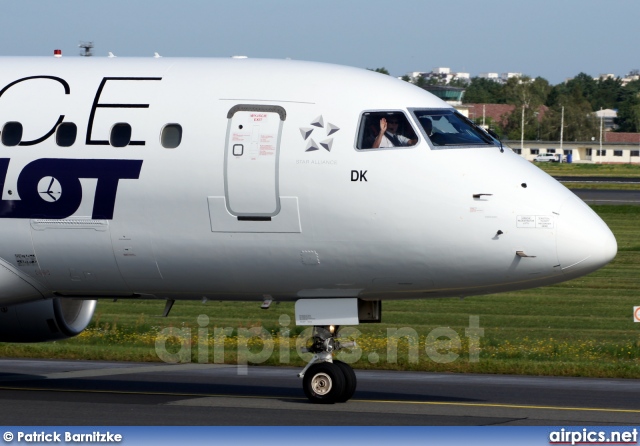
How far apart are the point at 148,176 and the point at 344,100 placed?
2.92m

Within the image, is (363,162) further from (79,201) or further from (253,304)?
(253,304)

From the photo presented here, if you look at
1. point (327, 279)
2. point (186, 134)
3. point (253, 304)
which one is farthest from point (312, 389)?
point (253, 304)

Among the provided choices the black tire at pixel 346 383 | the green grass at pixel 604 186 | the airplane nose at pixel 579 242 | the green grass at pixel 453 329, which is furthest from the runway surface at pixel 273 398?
the green grass at pixel 604 186

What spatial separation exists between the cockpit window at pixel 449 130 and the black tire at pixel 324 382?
351cm

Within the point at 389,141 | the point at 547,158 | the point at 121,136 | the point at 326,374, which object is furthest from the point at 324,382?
the point at 547,158

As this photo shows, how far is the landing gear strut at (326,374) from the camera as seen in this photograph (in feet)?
57.5

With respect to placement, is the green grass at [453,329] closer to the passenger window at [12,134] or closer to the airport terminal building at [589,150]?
the passenger window at [12,134]

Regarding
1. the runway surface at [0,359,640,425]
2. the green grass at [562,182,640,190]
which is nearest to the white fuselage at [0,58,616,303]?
the runway surface at [0,359,640,425]

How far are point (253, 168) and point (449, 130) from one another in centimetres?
274

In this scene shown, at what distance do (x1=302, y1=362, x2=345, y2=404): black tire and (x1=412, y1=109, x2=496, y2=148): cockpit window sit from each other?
138 inches

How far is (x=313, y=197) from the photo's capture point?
16781 mm

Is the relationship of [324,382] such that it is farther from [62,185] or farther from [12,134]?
[12,134]

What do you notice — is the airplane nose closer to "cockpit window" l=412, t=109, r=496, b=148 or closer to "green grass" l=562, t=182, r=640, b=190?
"cockpit window" l=412, t=109, r=496, b=148

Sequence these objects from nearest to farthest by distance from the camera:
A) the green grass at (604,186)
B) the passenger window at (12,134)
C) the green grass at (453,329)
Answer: the passenger window at (12,134)
the green grass at (453,329)
the green grass at (604,186)
